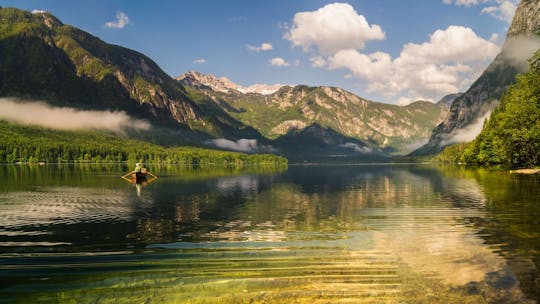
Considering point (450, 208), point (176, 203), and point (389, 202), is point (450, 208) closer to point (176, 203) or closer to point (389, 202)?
point (389, 202)

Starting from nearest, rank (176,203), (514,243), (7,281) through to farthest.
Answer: (7,281) → (514,243) → (176,203)

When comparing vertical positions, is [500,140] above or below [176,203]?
above

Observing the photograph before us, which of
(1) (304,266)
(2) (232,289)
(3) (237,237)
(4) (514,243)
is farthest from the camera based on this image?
(3) (237,237)

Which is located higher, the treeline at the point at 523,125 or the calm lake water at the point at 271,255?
the treeline at the point at 523,125

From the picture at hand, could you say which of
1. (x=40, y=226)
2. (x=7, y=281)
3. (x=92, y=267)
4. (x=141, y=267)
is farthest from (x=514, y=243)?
(x=40, y=226)

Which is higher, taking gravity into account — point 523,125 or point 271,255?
point 523,125

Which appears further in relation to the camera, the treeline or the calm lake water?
the treeline

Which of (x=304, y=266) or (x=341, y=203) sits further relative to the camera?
(x=341, y=203)

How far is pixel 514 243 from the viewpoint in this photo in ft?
101

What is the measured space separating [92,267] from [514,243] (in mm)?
31618

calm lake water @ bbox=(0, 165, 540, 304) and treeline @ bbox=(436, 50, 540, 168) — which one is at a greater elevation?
treeline @ bbox=(436, 50, 540, 168)

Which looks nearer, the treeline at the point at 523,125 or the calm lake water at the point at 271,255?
the calm lake water at the point at 271,255

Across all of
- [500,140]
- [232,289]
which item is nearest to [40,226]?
[232,289]

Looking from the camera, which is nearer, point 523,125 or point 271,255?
point 271,255
